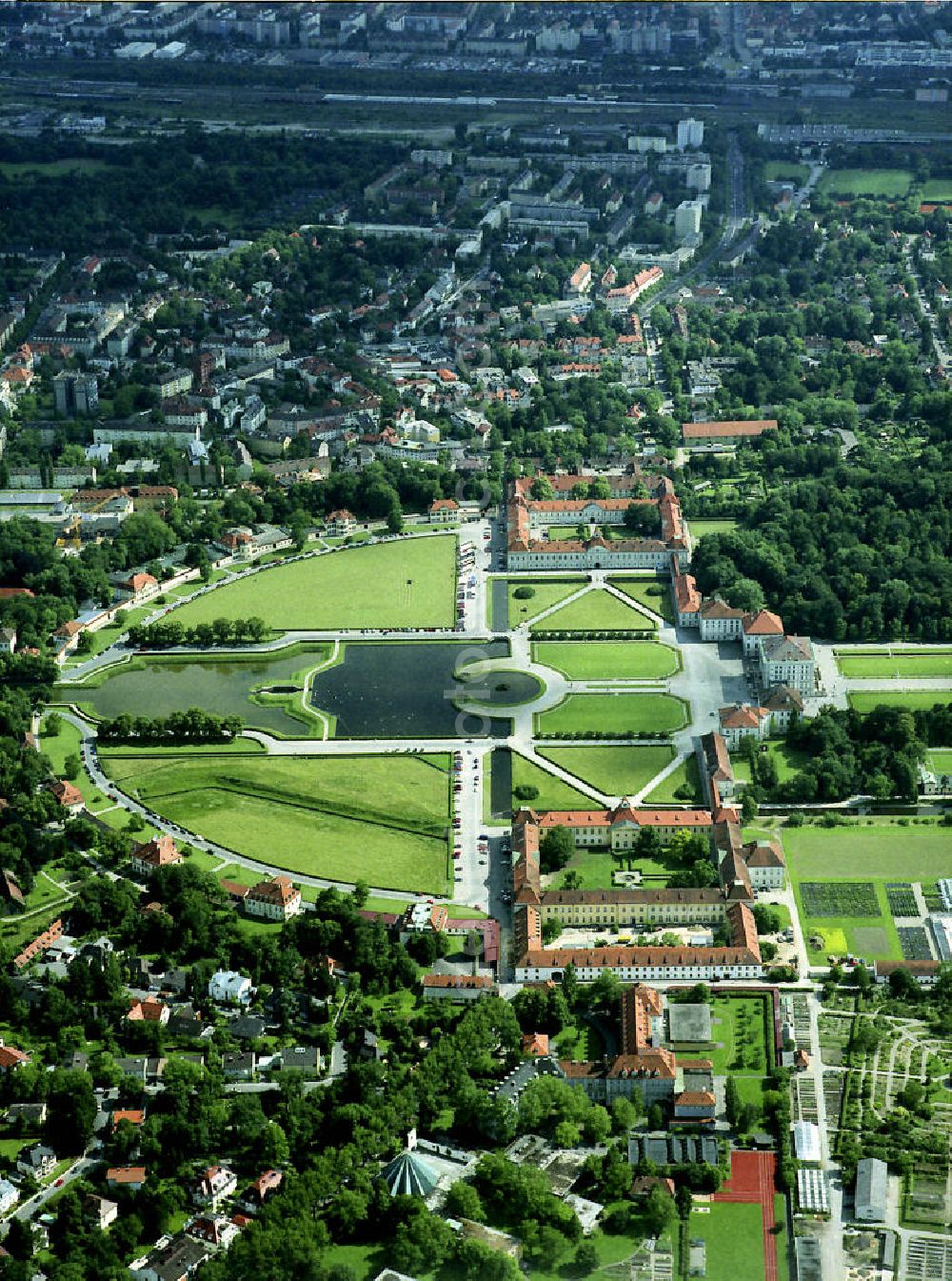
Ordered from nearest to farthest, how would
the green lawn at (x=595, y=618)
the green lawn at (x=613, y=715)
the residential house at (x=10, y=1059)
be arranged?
the residential house at (x=10, y=1059) → the green lawn at (x=613, y=715) → the green lawn at (x=595, y=618)

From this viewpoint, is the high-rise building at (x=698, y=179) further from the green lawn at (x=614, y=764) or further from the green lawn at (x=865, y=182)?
the green lawn at (x=614, y=764)

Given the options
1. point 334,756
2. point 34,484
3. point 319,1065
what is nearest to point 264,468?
point 34,484

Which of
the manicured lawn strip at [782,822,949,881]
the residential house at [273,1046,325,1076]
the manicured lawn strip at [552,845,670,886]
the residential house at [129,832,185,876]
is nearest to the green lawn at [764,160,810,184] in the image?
the manicured lawn strip at [782,822,949,881]

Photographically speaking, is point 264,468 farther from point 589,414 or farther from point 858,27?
point 858,27

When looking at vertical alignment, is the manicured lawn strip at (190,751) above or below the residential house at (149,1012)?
above

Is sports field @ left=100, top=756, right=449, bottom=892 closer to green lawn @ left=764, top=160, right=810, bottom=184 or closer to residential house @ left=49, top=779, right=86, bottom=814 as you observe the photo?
residential house @ left=49, top=779, right=86, bottom=814

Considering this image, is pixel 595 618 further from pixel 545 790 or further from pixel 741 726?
pixel 545 790

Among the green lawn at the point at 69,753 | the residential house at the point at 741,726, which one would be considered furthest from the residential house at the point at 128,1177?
the residential house at the point at 741,726
